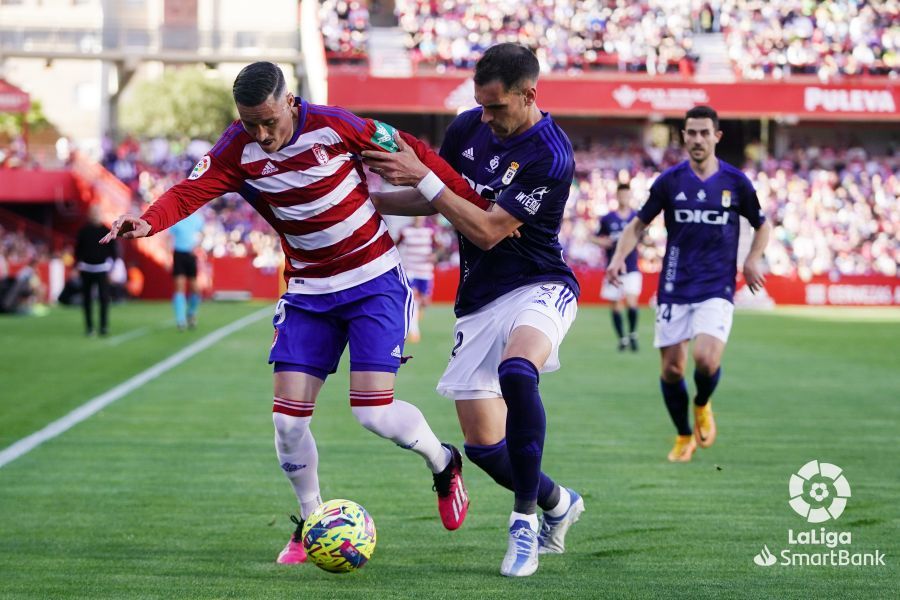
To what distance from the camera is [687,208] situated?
29.6 ft

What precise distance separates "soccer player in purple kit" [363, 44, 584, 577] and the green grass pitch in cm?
38

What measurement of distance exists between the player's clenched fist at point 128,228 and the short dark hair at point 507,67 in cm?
157

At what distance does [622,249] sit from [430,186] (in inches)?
142

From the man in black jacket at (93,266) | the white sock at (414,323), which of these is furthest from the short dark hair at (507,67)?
the man in black jacket at (93,266)

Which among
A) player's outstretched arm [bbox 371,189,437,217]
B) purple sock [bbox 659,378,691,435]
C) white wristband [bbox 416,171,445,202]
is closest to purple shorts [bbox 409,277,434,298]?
purple sock [bbox 659,378,691,435]

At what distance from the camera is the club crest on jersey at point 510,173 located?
19.0ft

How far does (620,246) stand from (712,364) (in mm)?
1047

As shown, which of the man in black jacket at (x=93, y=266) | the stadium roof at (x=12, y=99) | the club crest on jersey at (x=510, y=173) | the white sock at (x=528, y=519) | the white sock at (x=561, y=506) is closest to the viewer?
the white sock at (x=528, y=519)

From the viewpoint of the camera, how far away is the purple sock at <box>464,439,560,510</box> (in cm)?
587

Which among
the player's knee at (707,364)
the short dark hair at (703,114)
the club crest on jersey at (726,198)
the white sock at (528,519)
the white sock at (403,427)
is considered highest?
the short dark hair at (703,114)

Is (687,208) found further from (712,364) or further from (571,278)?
(571,278)

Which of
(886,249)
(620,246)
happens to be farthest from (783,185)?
(620,246)

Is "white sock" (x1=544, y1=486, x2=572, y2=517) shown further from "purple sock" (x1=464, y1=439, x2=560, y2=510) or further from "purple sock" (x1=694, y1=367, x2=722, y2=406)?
"purple sock" (x1=694, y1=367, x2=722, y2=406)

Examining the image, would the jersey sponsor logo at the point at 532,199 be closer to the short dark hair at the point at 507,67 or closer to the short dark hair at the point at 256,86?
the short dark hair at the point at 507,67
